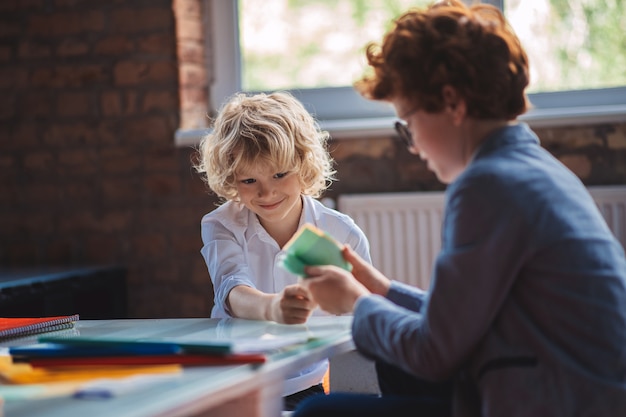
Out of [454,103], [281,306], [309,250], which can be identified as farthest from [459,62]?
[281,306]

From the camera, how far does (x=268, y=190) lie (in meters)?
2.09

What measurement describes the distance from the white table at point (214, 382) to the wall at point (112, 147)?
1.97 m

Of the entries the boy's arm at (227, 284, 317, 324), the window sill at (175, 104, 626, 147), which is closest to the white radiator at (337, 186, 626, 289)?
the window sill at (175, 104, 626, 147)

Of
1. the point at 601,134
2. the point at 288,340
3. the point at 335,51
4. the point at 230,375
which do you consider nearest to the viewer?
the point at 230,375

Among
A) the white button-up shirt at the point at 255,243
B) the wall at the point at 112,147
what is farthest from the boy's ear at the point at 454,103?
the wall at the point at 112,147

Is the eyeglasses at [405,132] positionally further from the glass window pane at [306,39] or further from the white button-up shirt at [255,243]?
the glass window pane at [306,39]

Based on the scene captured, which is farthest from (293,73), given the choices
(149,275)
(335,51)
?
(149,275)

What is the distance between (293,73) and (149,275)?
1032 millimetres

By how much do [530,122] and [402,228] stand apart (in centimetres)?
61

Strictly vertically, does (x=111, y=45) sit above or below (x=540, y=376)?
above

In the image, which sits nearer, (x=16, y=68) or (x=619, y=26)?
(x=619, y=26)

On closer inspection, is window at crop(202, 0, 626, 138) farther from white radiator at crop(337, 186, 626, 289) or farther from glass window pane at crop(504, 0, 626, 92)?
white radiator at crop(337, 186, 626, 289)

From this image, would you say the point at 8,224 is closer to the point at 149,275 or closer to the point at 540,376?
the point at 149,275

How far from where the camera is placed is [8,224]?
3924mm
